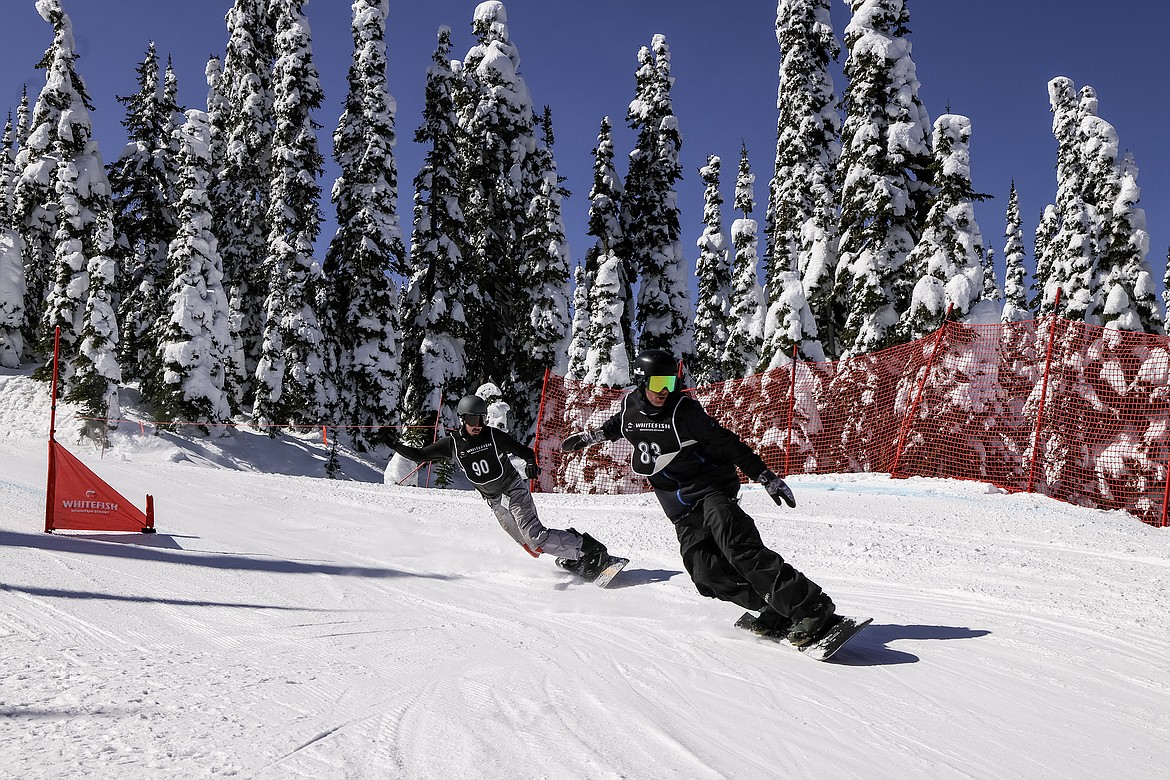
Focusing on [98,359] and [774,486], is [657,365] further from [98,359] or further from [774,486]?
[98,359]

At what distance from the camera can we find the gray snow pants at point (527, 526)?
275 inches

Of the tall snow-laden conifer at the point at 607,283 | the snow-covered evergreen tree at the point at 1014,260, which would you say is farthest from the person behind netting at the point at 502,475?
the snow-covered evergreen tree at the point at 1014,260

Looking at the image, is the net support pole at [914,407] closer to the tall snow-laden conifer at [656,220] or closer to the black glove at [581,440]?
the black glove at [581,440]

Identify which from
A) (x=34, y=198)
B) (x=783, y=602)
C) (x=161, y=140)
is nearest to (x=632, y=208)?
(x=161, y=140)

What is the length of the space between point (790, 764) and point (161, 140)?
106 ft

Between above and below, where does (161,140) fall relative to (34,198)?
above

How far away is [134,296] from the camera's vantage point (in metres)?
28.3

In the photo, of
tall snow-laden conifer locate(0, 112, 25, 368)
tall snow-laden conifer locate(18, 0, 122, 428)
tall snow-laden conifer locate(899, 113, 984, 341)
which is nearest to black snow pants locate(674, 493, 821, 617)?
tall snow-laden conifer locate(899, 113, 984, 341)

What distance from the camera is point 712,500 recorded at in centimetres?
481

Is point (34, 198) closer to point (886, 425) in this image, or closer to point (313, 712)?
point (886, 425)

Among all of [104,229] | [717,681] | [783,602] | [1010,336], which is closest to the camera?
[717,681]

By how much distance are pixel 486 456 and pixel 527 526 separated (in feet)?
2.60

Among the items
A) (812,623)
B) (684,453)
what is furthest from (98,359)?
(812,623)

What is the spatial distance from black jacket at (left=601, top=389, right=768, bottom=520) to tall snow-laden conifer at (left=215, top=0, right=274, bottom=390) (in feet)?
96.6
